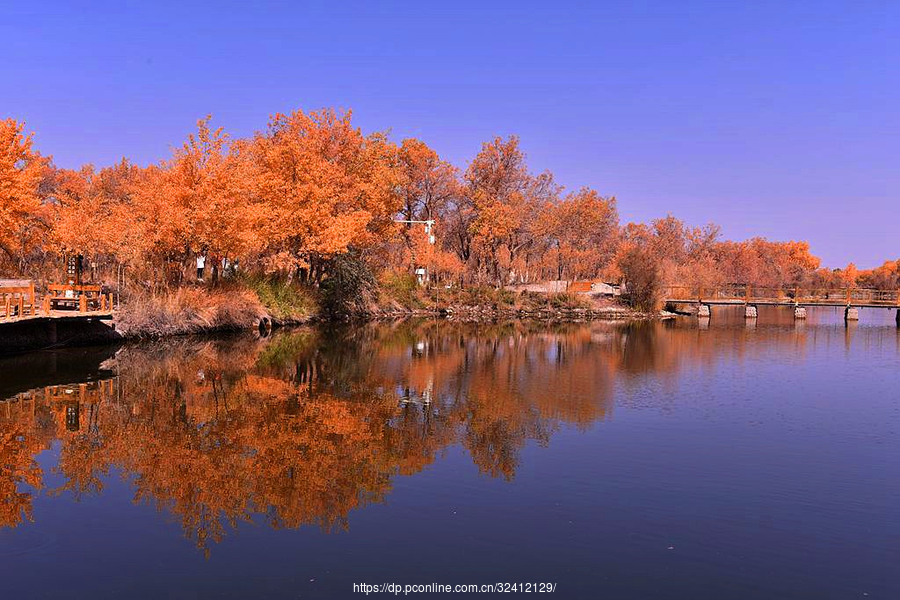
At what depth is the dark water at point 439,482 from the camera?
848 centimetres

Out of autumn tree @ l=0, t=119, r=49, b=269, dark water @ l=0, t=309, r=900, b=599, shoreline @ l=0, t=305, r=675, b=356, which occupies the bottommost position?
dark water @ l=0, t=309, r=900, b=599

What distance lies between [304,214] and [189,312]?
10162mm

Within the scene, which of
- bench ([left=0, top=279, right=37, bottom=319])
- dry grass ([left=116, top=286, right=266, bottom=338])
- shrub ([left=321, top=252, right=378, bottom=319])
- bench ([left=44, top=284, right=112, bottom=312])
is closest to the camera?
bench ([left=0, top=279, right=37, bottom=319])

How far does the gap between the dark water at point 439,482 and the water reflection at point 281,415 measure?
78mm

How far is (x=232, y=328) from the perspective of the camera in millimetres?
35562

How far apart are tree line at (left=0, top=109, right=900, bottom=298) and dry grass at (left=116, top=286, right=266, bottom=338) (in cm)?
187

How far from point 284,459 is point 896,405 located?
1602 centimetres

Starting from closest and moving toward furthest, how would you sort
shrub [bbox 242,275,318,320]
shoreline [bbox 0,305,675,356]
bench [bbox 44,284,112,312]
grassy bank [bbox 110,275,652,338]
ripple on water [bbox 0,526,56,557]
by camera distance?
ripple on water [bbox 0,526,56,557] < shoreline [bbox 0,305,675,356] < bench [bbox 44,284,112,312] < grassy bank [bbox 110,275,652,338] < shrub [bbox 242,275,318,320]

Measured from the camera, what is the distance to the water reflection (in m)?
11.0

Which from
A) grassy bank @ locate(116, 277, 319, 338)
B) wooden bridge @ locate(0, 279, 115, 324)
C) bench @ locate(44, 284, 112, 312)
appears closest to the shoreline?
grassy bank @ locate(116, 277, 319, 338)

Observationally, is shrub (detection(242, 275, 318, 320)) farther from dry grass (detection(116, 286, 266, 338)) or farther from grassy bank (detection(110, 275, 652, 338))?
dry grass (detection(116, 286, 266, 338))

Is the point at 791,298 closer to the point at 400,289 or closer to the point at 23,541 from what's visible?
the point at 400,289

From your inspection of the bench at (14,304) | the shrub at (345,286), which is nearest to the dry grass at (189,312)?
the bench at (14,304)

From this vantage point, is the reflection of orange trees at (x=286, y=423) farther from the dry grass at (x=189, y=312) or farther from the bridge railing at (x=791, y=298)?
the bridge railing at (x=791, y=298)
